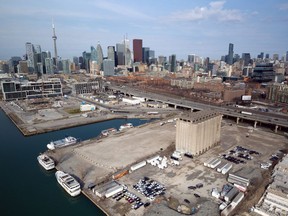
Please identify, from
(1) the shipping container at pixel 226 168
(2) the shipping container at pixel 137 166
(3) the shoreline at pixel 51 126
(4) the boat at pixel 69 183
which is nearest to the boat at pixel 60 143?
(3) the shoreline at pixel 51 126

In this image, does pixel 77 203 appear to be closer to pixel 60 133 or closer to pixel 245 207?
pixel 245 207

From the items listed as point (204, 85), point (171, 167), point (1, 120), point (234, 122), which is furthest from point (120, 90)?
point (171, 167)

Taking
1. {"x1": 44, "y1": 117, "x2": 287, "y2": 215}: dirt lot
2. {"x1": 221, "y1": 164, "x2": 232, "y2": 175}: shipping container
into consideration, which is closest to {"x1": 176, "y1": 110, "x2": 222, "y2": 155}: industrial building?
{"x1": 44, "y1": 117, "x2": 287, "y2": 215}: dirt lot

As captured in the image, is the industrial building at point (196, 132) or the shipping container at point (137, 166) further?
the industrial building at point (196, 132)

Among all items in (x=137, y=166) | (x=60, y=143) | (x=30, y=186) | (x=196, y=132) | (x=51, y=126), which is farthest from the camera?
(x=51, y=126)

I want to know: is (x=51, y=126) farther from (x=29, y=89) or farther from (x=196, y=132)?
(x=29, y=89)

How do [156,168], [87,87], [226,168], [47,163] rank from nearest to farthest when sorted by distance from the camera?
[226,168] < [156,168] < [47,163] < [87,87]

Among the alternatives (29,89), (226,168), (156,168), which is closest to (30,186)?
A: (156,168)

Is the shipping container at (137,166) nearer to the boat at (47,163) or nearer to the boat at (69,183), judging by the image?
the boat at (69,183)
